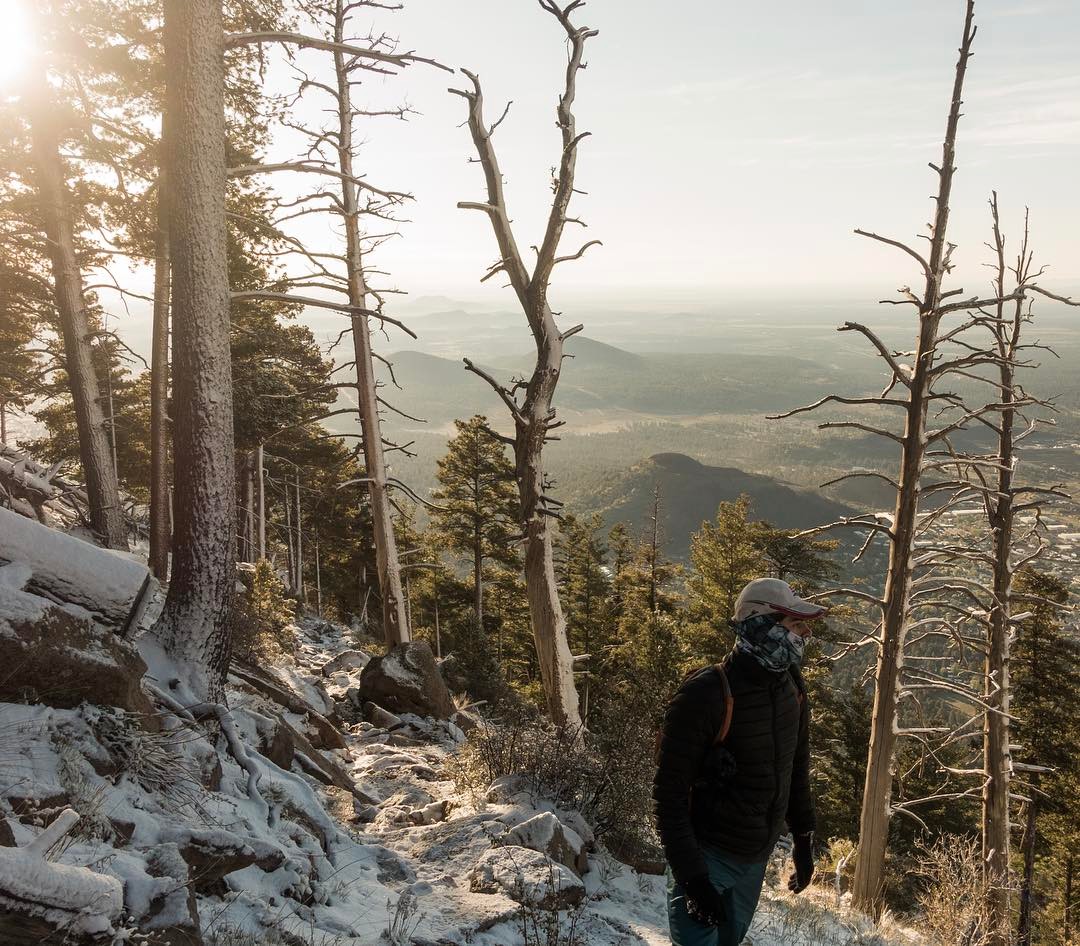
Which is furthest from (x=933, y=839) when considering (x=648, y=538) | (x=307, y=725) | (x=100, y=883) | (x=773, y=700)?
(x=100, y=883)

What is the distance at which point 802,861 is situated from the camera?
351cm

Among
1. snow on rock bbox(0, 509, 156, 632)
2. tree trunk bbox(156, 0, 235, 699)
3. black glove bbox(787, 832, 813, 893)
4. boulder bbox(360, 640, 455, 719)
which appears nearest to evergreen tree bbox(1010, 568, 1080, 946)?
boulder bbox(360, 640, 455, 719)

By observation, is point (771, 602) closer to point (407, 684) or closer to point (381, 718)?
point (381, 718)

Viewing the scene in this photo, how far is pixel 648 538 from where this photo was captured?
29.8 metres

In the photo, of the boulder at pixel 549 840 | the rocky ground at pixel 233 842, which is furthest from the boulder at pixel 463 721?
the boulder at pixel 549 840

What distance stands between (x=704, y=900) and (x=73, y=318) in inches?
450

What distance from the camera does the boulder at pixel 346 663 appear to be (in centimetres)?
1281

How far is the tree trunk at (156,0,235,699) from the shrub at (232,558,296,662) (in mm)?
2976

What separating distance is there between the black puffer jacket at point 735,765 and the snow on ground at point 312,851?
4.21 feet

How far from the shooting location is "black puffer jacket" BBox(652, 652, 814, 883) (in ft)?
9.43

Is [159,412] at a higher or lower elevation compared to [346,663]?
higher

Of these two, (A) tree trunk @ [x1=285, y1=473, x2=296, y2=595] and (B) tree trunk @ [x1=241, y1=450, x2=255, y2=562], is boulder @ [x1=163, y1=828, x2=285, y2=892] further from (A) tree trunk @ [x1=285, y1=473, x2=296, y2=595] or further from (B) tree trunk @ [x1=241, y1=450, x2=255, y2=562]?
(A) tree trunk @ [x1=285, y1=473, x2=296, y2=595]

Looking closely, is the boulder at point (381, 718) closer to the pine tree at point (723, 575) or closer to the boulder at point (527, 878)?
the boulder at point (527, 878)

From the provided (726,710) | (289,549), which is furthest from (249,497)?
(726,710)
